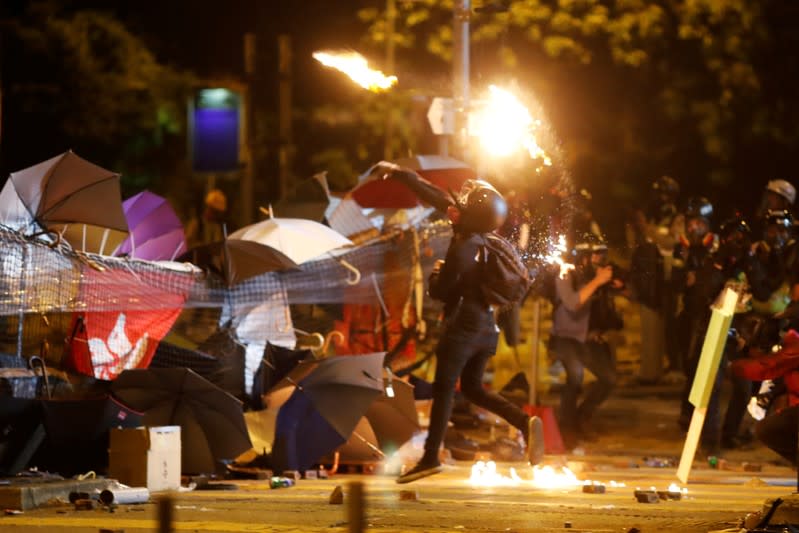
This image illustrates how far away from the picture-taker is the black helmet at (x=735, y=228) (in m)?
14.8

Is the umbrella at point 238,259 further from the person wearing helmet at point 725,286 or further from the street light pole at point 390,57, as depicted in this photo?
the street light pole at point 390,57

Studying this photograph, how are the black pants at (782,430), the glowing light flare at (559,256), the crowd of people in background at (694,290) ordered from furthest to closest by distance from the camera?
1. the crowd of people in background at (694,290)
2. the glowing light flare at (559,256)
3. the black pants at (782,430)

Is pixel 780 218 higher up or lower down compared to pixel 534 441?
higher up

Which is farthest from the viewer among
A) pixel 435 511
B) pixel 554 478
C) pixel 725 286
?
pixel 725 286

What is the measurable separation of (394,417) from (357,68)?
3.69 meters

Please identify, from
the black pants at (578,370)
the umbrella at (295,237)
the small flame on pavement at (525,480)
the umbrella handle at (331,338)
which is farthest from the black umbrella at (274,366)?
the black pants at (578,370)

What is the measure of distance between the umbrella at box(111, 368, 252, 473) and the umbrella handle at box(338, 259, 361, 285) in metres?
3.04

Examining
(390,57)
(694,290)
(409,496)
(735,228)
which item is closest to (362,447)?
(409,496)

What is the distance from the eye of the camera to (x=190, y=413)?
1229 centimetres

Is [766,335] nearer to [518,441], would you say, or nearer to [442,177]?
[518,441]

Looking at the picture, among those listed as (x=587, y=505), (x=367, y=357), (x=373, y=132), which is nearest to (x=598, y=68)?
(x=373, y=132)

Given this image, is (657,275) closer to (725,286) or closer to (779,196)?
(779,196)

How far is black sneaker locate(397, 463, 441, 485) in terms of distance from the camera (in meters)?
11.9

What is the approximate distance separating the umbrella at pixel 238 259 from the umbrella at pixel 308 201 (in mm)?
2216
